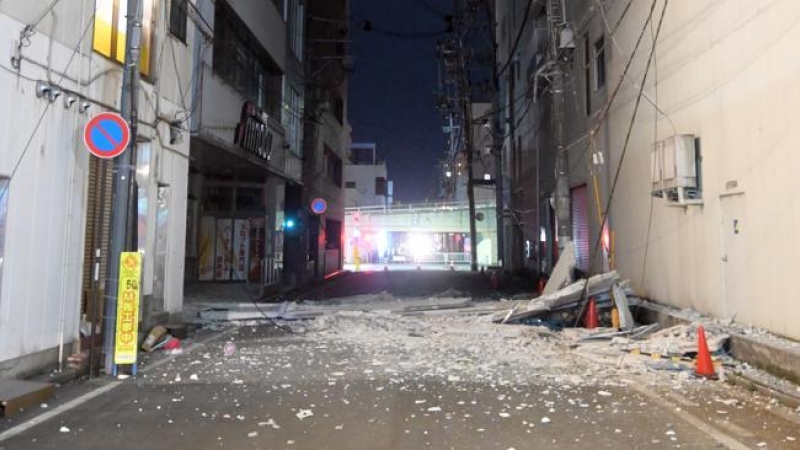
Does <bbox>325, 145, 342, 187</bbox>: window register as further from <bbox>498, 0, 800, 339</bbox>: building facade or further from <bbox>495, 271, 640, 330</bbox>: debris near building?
<bbox>495, 271, 640, 330</bbox>: debris near building

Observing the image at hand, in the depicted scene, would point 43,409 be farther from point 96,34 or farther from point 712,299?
point 712,299

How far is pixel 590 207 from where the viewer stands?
1666 cm

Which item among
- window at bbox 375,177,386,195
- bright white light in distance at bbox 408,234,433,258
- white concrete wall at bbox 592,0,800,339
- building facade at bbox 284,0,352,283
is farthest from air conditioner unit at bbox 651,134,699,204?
window at bbox 375,177,386,195

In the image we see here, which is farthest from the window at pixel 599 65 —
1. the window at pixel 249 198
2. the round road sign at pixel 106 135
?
the round road sign at pixel 106 135

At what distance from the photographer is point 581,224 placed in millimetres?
17891

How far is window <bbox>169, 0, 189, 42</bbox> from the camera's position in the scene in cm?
1098

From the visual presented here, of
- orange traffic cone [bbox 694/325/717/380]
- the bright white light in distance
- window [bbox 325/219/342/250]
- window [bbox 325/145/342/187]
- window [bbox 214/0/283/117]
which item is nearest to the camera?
orange traffic cone [bbox 694/325/717/380]

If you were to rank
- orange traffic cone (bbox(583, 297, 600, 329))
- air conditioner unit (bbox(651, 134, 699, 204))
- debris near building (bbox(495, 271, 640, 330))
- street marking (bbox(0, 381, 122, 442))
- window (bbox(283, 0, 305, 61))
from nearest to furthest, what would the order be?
street marking (bbox(0, 381, 122, 442)), air conditioner unit (bbox(651, 134, 699, 204)), orange traffic cone (bbox(583, 297, 600, 329)), debris near building (bbox(495, 271, 640, 330)), window (bbox(283, 0, 305, 61))

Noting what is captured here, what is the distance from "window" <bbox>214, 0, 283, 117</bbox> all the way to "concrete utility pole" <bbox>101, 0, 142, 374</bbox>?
6.56 meters

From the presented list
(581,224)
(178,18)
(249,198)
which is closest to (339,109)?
(249,198)

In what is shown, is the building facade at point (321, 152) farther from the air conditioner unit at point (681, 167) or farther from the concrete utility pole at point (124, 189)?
the air conditioner unit at point (681, 167)

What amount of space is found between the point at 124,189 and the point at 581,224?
14229 mm

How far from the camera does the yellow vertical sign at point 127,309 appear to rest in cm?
719

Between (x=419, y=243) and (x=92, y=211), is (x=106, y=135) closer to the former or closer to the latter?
(x=92, y=211)
